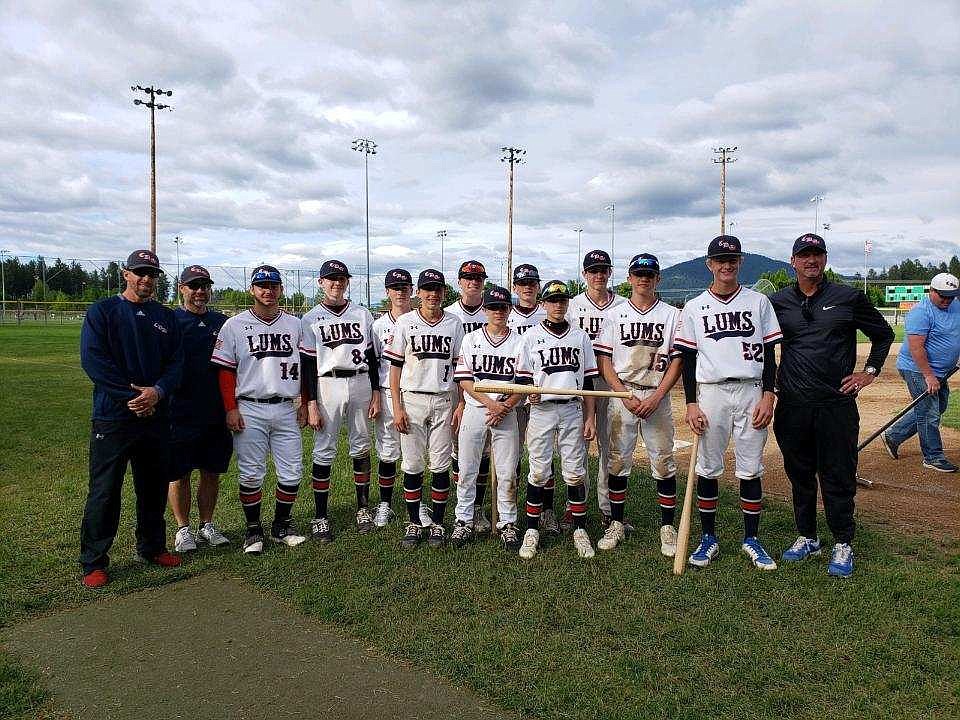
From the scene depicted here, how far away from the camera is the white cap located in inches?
268

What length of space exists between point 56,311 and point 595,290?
51.8m

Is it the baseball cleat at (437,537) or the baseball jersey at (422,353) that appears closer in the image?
the baseball cleat at (437,537)

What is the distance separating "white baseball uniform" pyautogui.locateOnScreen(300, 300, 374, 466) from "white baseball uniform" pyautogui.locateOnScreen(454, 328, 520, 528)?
2.93 ft

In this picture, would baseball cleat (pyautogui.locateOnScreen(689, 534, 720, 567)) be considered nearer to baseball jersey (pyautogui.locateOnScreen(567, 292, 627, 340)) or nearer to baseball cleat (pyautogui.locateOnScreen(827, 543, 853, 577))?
baseball cleat (pyautogui.locateOnScreen(827, 543, 853, 577))

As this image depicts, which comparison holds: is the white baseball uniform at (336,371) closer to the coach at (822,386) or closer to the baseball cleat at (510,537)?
the baseball cleat at (510,537)

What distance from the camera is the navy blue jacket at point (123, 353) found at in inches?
171

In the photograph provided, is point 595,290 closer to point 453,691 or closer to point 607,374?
point 607,374

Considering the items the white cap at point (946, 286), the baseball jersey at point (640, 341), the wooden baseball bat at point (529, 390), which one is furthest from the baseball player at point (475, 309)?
the white cap at point (946, 286)

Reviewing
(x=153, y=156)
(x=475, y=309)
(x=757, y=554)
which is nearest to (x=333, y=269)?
(x=475, y=309)

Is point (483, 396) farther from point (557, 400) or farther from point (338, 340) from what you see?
point (338, 340)

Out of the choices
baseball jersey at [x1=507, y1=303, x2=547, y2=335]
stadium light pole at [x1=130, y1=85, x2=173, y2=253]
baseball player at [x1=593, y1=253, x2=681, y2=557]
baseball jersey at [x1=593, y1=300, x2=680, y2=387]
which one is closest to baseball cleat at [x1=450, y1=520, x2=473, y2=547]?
baseball player at [x1=593, y1=253, x2=681, y2=557]

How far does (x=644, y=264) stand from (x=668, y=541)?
199 centimetres

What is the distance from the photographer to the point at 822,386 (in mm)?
4461

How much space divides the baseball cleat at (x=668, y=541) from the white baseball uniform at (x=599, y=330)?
513 millimetres
